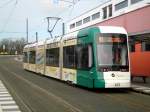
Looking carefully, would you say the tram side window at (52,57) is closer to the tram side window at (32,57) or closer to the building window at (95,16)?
the tram side window at (32,57)

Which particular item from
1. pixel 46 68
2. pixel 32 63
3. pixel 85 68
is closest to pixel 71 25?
pixel 32 63

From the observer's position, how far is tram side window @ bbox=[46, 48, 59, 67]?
3297 cm

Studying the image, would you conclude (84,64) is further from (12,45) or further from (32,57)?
(12,45)

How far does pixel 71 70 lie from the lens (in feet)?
91.1

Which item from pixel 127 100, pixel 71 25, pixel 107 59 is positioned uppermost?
pixel 71 25

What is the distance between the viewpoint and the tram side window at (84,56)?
24.1 metres

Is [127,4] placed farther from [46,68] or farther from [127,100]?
[127,100]

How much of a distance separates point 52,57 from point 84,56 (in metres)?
10.2

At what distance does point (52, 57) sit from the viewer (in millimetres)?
34938

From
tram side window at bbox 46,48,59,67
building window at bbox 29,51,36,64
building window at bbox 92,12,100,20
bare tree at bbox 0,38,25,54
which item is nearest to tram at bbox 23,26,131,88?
tram side window at bbox 46,48,59,67

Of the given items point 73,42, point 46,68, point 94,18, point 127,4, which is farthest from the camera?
point 94,18

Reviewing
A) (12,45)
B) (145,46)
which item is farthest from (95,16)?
(12,45)

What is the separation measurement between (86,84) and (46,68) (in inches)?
516

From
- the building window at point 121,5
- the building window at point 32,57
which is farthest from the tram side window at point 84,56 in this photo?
the building window at point 121,5
